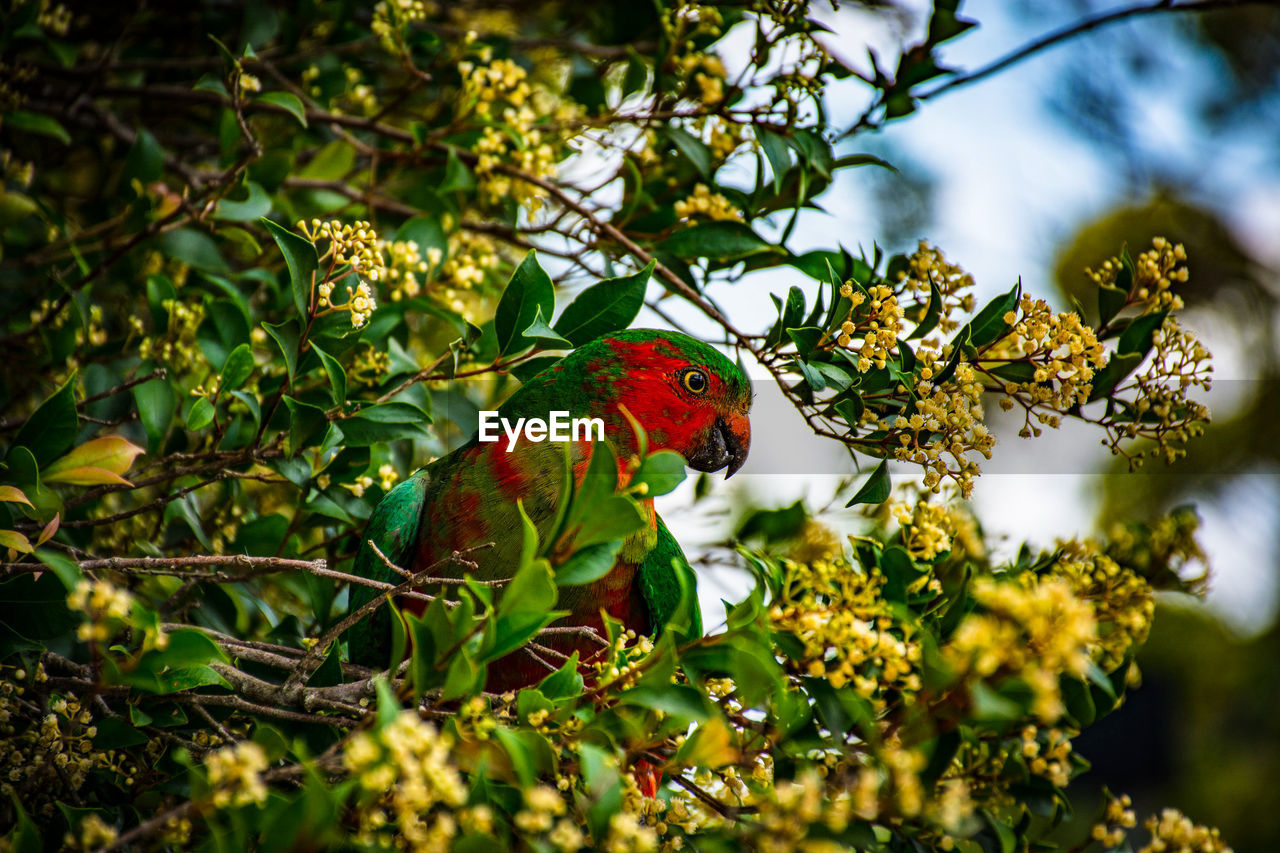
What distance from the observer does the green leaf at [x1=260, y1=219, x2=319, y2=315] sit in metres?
1.23

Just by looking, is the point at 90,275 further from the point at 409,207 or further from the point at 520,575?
the point at 520,575

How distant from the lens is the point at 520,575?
2.83 feet

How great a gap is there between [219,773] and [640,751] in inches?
18.2

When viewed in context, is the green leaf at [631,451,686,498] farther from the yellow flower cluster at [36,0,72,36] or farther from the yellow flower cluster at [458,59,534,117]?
the yellow flower cluster at [36,0,72,36]

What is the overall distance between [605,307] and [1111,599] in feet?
2.93

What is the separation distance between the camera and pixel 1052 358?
1.22 m

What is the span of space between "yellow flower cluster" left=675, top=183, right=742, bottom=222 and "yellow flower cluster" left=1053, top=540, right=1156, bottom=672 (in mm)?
834

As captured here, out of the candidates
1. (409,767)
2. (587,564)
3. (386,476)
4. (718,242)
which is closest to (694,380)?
(718,242)

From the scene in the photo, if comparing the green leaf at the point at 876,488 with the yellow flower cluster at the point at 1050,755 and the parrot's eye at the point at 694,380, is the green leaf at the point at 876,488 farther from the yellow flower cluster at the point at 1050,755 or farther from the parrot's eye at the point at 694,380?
the parrot's eye at the point at 694,380

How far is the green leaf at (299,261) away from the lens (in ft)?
4.03

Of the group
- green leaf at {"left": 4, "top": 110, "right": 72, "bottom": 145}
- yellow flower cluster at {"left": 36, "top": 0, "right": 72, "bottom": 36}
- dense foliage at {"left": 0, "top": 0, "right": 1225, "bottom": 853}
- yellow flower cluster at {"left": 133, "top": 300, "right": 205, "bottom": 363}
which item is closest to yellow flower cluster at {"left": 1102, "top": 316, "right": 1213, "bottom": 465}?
dense foliage at {"left": 0, "top": 0, "right": 1225, "bottom": 853}

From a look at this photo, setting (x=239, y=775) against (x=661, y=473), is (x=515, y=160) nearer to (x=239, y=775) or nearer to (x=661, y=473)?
(x=661, y=473)

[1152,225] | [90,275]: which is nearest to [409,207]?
[90,275]

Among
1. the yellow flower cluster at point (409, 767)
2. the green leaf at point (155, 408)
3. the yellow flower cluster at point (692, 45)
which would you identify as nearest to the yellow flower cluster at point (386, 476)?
the green leaf at point (155, 408)
